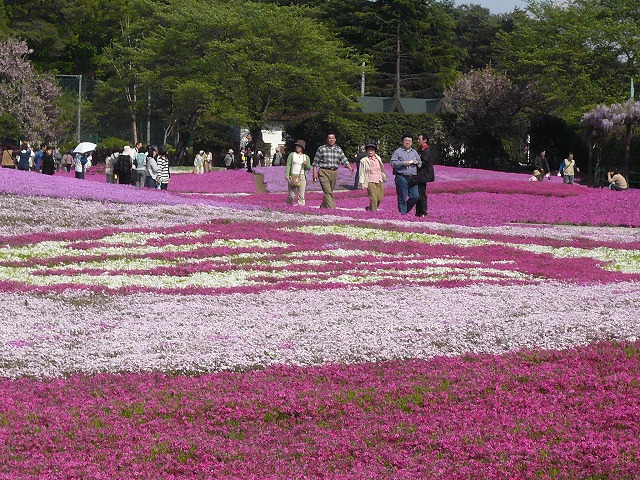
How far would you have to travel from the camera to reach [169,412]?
9266 millimetres

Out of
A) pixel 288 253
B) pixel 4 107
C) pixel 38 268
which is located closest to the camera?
pixel 38 268

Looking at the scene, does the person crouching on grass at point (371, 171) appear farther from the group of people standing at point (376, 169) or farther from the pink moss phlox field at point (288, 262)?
the pink moss phlox field at point (288, 262)

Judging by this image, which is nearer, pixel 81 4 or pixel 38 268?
pixel 38 268

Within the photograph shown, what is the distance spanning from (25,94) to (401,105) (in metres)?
36.7

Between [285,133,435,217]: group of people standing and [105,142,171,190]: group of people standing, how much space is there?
7.21m

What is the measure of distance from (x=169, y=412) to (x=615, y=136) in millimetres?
59837

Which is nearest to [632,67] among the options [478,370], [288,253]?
[288,253]

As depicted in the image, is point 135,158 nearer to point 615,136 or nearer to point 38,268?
point 38,268

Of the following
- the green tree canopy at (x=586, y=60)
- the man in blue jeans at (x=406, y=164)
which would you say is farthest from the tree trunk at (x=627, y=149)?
the man in blue jeans at (x=406, y=164)

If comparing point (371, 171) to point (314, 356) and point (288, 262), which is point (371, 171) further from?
point (314, 356)

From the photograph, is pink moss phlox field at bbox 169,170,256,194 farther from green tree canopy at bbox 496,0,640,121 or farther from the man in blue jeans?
green tree canopy at bbox 496,0,640,121

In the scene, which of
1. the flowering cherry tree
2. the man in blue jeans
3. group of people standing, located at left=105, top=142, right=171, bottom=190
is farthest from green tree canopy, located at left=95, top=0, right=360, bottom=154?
the man in blue jeans

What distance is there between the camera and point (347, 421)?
29.5 feet

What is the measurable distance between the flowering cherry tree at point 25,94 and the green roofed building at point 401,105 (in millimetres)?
30176
